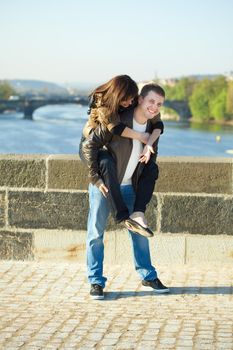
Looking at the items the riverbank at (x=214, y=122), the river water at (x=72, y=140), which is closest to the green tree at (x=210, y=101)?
the riverbank at (x=214, y=122)

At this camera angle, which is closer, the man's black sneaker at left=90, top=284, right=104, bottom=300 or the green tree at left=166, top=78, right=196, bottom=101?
the man's black sneaker at left=90, top=284, right=104, bottom=300

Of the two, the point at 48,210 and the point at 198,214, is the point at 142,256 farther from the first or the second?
the point at 48,210

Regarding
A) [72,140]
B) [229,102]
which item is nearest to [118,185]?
[72,140]

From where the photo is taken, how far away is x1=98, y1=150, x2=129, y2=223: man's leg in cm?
493

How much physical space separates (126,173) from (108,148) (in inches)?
7.4

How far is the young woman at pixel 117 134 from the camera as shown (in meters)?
4.84

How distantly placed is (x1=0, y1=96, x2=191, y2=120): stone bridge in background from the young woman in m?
85.1

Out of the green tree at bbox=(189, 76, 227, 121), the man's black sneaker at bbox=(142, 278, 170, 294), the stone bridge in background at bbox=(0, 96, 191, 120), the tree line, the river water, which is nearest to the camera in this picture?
the man's black sneaker at bbox=(142, 278, 170, 294)

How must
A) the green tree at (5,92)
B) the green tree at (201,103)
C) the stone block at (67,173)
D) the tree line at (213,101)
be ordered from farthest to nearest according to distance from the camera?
the green tree at (5,92), the green tree at (201,103), the tree line at (213,101), the stone block at (67,173)

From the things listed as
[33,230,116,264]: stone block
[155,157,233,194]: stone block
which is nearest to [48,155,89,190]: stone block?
[33,230,116,264]: stone block

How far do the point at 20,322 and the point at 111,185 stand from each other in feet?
3.11

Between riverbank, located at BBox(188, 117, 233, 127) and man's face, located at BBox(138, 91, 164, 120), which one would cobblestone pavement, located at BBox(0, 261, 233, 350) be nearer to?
man's face, located at BBox(138, 91, 164, 120)

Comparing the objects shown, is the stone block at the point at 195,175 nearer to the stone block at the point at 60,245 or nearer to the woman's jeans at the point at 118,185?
the stone block at the point at 60,245

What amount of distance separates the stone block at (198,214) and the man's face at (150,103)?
1097 mm
